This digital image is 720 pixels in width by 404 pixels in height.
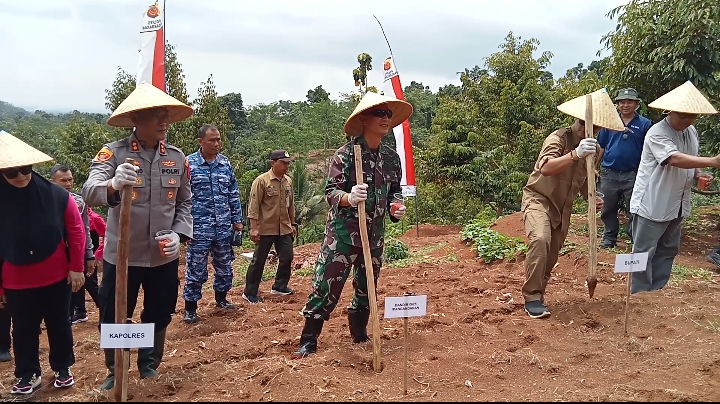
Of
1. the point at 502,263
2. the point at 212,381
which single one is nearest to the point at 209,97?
the point at 502,263

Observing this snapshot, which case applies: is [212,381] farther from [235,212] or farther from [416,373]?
[235,212]

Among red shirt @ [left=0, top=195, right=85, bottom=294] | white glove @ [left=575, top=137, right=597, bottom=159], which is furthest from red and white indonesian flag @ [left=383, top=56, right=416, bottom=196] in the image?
red shirt @ [left=0, top=195, right=85, bottom=294]

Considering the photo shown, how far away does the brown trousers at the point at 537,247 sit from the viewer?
14.9 ft

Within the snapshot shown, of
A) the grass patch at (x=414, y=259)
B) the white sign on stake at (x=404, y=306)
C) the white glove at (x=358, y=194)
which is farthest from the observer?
the grass patch at (x=414, y=259)

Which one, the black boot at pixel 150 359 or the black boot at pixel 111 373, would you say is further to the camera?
the black boot at pixel 150 359

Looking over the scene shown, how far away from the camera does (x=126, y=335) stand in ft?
9.23

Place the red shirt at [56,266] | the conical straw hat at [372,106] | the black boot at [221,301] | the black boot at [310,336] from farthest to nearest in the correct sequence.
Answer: the black boot at [221,301] < the black boot at [310,336] < the conical straw hat at [372,106] < the red shirt at [56,266]

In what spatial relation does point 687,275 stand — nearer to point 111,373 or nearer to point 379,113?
point 379,113

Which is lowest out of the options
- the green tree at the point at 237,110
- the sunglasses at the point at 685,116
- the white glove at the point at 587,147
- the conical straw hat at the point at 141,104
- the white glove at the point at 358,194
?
the white glove at the point at 358,194

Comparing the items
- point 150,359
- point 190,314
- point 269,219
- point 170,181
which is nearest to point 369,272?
point 170,181

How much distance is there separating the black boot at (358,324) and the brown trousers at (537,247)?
1.51m

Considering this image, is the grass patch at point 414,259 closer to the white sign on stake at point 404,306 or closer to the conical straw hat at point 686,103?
the conical straw hat at point 686,103

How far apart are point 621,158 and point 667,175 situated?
→ 207cm

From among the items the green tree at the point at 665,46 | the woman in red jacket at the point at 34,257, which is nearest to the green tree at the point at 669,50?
the green tree at the point at 665,46
